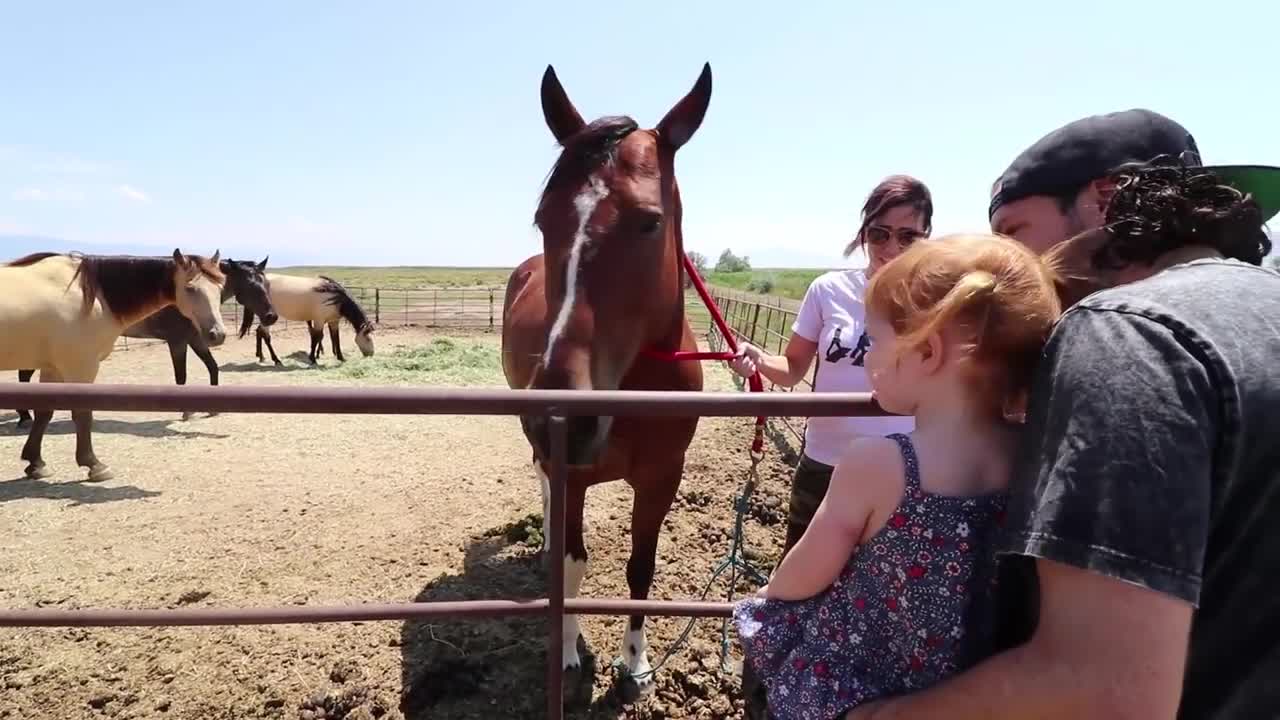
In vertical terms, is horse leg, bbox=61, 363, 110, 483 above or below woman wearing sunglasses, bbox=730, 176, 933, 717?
below

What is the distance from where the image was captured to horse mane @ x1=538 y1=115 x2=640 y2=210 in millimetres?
2246

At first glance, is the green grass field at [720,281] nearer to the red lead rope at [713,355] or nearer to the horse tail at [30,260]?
the horse tail at [30,260]

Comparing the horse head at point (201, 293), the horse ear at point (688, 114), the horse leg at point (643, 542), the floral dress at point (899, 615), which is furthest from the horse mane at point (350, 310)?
the floral dress at point (899, 615)

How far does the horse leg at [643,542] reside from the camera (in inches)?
116

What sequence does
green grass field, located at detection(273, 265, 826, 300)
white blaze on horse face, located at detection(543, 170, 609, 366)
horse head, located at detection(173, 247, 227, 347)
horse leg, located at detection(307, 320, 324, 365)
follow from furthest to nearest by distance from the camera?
green grass field, located at detection(273, 265, 826, 300), horse leg, located at detection(307, 320, 324, 365), horse head, located at detection(173, 247, 227, 347), white blaze on horse face, located at detection(543, 170, 609, 366)

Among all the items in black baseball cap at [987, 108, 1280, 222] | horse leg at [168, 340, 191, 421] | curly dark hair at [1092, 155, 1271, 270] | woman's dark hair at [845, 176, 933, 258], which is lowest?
horse leg at [168, 340, 191, 421]

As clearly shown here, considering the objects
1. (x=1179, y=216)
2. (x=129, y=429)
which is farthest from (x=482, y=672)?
(x=129, y=429)

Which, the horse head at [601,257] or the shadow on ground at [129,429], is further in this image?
the shadow on ground at [129,429]

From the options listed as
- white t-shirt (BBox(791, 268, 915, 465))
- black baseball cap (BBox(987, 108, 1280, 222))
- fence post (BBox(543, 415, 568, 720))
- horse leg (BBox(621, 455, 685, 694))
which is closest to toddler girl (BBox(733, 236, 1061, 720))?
black baseball cap (BBox(987, 108, 1280, 222))

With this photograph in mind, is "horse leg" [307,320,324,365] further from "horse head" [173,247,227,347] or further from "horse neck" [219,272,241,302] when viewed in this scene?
"horse head" [173,247,227,347]

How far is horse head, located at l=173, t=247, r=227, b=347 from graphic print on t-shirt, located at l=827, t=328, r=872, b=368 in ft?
27.2

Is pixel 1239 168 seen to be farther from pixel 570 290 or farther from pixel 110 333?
pixel 110 333

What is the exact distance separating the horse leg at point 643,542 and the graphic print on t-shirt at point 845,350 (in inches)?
35.3

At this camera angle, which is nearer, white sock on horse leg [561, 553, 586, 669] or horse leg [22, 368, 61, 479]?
white sock on horse leg [561, 553, 586, 669]
